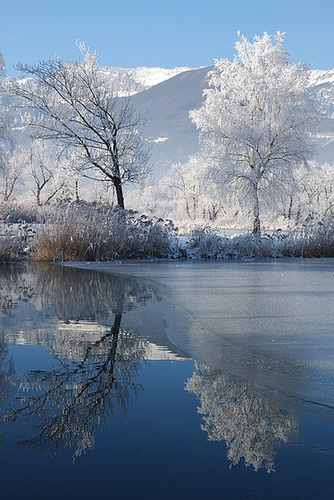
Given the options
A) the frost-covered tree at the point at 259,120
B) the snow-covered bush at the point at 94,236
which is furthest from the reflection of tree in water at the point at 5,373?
the frost-covered tree at the point at 259,120

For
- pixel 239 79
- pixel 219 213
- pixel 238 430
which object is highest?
pixel 239 79

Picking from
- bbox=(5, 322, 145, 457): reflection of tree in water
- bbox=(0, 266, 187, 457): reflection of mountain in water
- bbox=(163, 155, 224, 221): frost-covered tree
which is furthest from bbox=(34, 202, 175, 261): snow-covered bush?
bbox=(163, 155, 224, 221): frost-covered tree

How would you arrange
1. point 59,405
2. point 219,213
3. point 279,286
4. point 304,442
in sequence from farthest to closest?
point 219,213
point 279,286
point 59,405
point 304,442

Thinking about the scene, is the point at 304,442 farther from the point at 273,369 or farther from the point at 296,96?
the point at 296,96

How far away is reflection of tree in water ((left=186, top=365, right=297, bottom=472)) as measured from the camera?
2178mm

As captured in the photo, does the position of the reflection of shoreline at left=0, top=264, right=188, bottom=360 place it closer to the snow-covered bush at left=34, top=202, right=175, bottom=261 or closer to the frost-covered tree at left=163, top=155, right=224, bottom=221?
the snow-covered bush at left=34, top=202, right=175, bottom=261

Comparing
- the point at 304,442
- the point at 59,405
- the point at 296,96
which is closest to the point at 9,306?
the point at 59,405

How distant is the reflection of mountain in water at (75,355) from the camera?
96.3 inches

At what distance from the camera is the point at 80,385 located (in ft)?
9.75

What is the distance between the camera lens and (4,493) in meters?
1.78

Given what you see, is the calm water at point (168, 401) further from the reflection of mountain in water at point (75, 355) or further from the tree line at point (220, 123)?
the tree line at point (220, 123)

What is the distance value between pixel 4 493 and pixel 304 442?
1.28 m

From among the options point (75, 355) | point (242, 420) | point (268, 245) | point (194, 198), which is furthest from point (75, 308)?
point (194, 198)

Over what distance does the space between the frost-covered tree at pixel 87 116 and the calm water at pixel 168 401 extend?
14.4 metres
